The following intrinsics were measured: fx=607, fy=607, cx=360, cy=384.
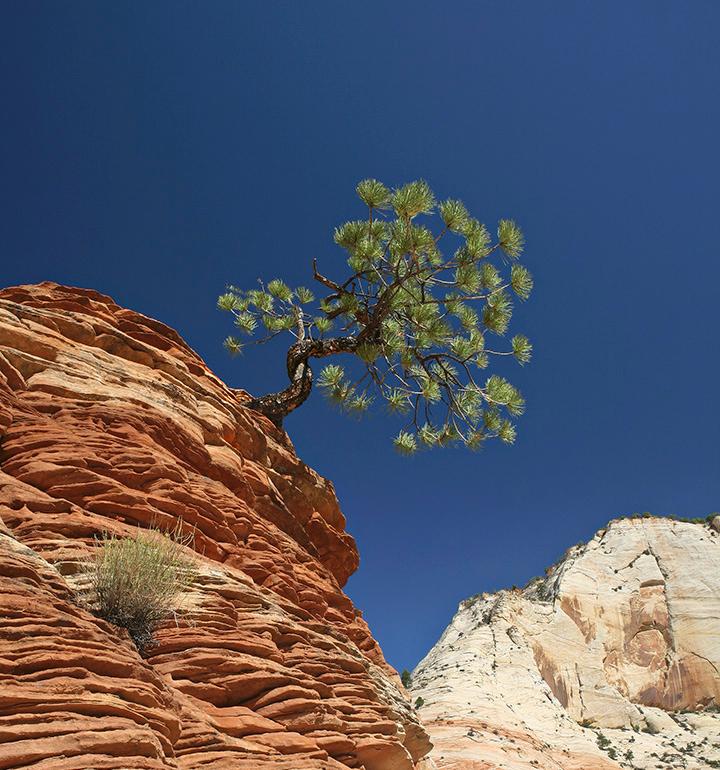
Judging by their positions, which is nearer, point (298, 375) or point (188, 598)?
point (188, 598)

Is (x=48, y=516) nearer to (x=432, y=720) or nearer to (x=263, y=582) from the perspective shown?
(x=263, y=582)

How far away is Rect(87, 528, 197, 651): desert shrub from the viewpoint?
18.7ft

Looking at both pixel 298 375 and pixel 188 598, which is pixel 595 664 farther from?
pixel 188 598

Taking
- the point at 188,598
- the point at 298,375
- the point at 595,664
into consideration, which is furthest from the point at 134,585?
the point at 595,664

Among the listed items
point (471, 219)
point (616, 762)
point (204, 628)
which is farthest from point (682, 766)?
point (204, 628)

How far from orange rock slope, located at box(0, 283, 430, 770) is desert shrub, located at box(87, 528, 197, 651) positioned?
21cm

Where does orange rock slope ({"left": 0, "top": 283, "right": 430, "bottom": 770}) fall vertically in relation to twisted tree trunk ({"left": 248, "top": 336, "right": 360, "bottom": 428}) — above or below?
below

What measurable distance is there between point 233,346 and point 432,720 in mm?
17957

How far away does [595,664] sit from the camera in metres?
40.5

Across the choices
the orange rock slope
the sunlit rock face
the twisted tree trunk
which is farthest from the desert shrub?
the sunlit rock face

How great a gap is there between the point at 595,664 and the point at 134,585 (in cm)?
4248

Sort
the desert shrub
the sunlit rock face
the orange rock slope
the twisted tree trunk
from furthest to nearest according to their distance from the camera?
1. the sunlit rock face
2. the twisted tree trunk
3. the desert shrub
4. the orange rock slope

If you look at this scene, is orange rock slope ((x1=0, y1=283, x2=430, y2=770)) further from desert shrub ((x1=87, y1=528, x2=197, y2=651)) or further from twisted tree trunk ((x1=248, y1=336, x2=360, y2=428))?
twisted tree trunk ((x1=248, y1=336, x2=360, y2=428))

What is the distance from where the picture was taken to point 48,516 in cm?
649
